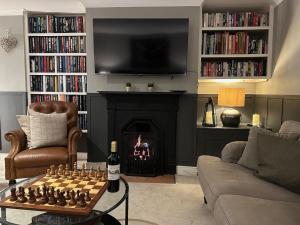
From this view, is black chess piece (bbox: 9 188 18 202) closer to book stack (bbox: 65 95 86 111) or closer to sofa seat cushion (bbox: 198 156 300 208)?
sofa seat cushion (bbox: 198 156 300 208)

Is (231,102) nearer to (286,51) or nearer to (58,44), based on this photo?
(286,51)

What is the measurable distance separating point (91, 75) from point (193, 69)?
55.0 inches

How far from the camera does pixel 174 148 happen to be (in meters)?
3.45

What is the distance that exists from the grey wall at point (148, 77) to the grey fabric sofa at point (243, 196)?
1.32m

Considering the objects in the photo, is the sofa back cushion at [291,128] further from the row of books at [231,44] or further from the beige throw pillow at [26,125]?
the beige throw pillow at [26,125]

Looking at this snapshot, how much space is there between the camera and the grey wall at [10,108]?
3914mm

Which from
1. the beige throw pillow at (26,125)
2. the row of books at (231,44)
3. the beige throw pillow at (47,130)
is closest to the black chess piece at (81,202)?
the beige throw pillow at (47,130)

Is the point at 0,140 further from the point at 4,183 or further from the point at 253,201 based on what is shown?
the point at 253,201

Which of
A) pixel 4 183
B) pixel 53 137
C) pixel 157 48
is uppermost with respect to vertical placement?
pixel 157 48

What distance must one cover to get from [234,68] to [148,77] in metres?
1.16

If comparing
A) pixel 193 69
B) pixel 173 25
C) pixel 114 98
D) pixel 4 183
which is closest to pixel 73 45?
pixel 114 98

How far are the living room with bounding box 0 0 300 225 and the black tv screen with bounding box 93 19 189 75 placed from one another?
1 cm

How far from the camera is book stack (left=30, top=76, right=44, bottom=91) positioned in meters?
3.94

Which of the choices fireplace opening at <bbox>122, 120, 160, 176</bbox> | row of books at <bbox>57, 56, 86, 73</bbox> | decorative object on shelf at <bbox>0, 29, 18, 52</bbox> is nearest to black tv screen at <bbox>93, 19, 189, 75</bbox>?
row of books at <bbox>57, 56, 86, 73</bbox>
